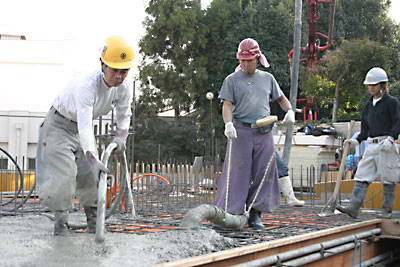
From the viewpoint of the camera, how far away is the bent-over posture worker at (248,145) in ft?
15.2

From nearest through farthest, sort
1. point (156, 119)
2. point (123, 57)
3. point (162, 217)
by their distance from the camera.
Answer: point (123, 57) → point (162, 217) → point (156, 119)

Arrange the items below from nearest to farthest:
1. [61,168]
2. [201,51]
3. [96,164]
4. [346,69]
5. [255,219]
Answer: [96,164]
[61,168]
[255,219]
[346,69]
[201,51]

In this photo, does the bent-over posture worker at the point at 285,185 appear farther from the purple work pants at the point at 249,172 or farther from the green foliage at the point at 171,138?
the green foliage at the point at 171,138

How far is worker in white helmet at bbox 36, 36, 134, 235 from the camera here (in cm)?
352

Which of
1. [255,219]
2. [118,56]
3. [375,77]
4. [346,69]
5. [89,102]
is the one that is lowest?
[255,219]

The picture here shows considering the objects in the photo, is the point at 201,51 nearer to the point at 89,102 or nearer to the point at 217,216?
the point at 217,216

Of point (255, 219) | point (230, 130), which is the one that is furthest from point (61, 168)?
point (255, 219)

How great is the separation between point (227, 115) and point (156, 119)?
21285 mm

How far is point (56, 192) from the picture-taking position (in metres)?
3.65

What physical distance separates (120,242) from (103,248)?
0.95ft

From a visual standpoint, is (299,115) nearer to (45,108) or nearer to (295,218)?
(45,108)

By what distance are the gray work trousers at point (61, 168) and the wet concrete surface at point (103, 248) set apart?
28 centimetres

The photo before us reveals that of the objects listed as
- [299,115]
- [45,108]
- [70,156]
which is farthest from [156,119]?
[70,156]

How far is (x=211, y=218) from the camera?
13.3 feet
